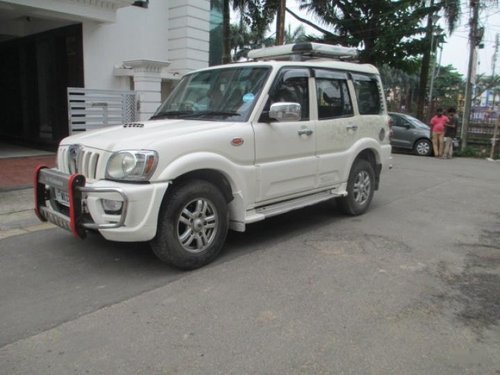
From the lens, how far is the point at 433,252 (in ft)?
17.5

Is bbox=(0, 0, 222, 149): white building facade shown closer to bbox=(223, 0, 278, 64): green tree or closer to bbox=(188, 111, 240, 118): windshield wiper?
bbox=(223, 0, 278, 64): green tree

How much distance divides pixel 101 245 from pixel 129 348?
2251 mm

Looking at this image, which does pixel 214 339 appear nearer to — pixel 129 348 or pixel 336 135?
pixel 129 348

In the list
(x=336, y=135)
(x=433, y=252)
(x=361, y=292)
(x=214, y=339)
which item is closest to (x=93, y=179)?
(x=214, y=339)

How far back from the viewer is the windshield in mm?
5105

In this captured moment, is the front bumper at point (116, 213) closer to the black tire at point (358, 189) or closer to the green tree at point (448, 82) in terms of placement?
the black tire at point (358, 189)

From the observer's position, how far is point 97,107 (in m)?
10.9

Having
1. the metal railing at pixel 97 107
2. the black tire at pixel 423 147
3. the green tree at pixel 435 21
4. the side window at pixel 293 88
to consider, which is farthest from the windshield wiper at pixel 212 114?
the green tree at pixel 435 21

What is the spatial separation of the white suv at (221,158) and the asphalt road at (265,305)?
47 centimetres

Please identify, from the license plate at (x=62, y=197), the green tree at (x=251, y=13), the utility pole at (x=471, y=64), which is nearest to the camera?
the license plate at (x=62, y=197)

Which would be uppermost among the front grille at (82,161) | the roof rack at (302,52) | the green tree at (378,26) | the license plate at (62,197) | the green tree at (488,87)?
the green tree at (378,26)

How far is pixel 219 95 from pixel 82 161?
5.53ft

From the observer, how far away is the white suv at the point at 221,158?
417cm

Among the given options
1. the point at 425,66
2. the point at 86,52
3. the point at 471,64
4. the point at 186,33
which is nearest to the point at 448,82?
the point at 425,66
